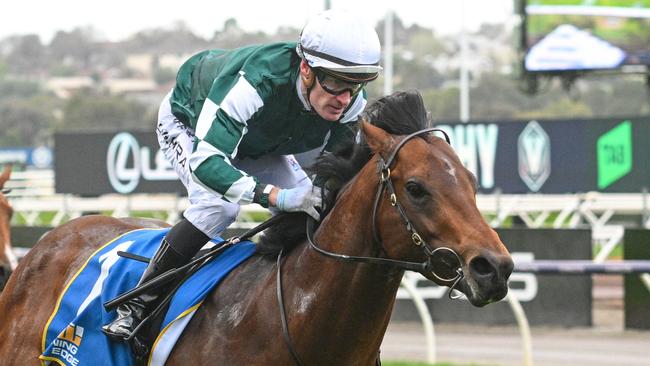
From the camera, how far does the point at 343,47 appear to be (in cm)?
405

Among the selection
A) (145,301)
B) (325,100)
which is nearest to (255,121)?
(325,100)

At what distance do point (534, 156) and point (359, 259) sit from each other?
904 centimetres

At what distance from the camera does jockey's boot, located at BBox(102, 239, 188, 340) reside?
4.39 meters

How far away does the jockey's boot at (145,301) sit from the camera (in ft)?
14.4

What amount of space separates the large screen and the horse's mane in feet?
43.3

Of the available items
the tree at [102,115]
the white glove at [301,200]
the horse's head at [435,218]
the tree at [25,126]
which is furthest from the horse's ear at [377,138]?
the tree at [25,126]

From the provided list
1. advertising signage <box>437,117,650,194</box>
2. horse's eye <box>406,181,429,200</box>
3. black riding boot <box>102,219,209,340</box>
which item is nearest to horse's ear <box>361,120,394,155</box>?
horse's eye <box>406,181,429,200</box>

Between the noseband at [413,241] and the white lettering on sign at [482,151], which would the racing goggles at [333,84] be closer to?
the noseband at [413,241]

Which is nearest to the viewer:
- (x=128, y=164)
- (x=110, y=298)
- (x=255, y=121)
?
(x=255, y=121)

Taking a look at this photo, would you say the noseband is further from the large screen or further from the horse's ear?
the large screen

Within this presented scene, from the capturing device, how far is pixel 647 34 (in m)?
16.5

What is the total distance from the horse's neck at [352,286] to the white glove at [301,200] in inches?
3.9

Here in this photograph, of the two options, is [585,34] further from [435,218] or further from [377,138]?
[435,218]

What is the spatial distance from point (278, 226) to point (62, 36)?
298ft
